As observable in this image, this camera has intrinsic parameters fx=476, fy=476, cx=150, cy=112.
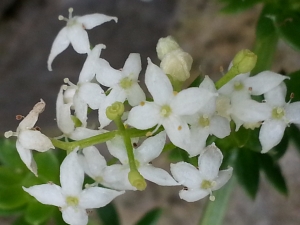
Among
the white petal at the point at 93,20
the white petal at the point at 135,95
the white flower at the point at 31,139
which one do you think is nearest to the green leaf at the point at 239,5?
the white petal at the point at 93,20

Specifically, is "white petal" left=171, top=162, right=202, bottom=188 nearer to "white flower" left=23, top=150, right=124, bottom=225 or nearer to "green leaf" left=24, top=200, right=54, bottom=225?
"white flower" left=23, top=150, right=124, bottom=225

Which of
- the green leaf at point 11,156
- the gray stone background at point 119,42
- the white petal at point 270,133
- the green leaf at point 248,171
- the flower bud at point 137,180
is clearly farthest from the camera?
the gray stone background at point 119,42

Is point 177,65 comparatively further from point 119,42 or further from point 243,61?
point 119,42

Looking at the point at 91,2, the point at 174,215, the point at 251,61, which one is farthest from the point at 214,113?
the point at 91,2

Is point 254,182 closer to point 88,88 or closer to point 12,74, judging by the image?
point 88,88

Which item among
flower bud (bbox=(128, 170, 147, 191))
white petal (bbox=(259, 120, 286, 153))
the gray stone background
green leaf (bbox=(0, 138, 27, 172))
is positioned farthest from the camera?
the gray stone background

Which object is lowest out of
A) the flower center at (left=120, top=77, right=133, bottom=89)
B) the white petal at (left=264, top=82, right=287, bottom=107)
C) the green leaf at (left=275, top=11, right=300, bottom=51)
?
the green leaf at (left=275, top=11, right=300, bottom=51)

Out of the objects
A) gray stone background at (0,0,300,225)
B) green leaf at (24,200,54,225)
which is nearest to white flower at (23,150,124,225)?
green leaf at (24,200,54,225)

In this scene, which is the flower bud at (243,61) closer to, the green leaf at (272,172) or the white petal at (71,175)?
the white petal at (71,175)
